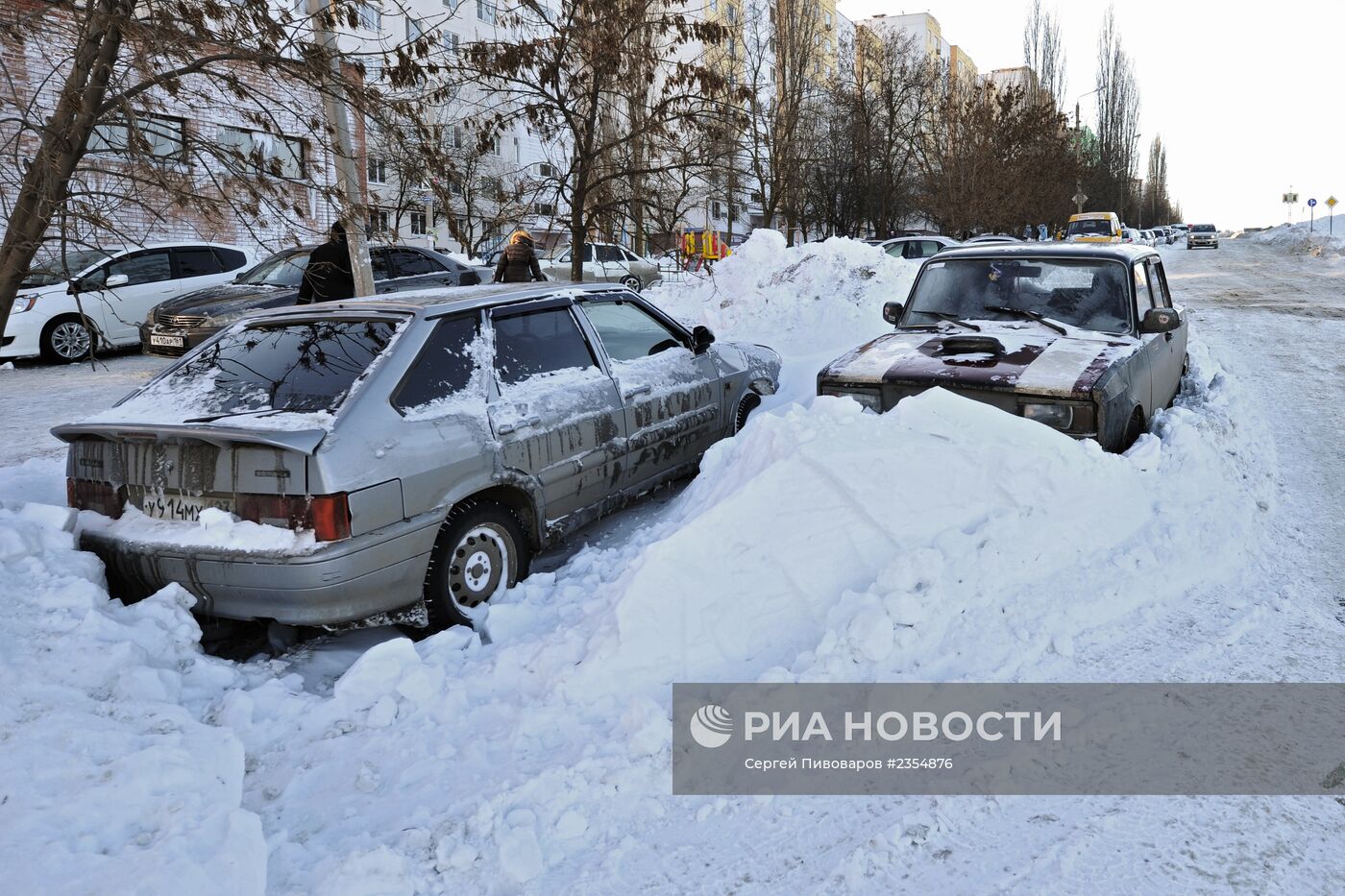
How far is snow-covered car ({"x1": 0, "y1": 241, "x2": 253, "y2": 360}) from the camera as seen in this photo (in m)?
12.5

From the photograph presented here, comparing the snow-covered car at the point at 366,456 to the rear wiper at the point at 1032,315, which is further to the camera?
the rear wiper at the point at 1032,315

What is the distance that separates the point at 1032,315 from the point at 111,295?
41.3ft

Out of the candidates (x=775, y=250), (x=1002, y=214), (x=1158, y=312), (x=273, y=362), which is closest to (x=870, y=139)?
(x=1002, y=214)

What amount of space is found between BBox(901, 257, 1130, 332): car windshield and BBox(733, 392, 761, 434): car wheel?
3.98 feet

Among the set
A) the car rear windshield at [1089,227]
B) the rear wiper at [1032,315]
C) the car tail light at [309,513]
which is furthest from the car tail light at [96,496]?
the car rear windshield at [1089,227]

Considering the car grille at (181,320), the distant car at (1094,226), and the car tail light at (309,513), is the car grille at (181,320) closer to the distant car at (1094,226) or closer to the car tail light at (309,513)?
the car tail light at (309,513)

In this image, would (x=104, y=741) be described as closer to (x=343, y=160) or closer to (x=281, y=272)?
(x=343, y=160)

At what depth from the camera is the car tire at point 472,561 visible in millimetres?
4191

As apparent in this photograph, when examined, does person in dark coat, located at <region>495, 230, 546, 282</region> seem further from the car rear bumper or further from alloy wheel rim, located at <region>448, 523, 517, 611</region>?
the car rear bumper

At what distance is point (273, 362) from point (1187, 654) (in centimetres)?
418

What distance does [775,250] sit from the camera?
1556 centimetres

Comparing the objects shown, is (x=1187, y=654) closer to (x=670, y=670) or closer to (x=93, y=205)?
(x=670, y=670)

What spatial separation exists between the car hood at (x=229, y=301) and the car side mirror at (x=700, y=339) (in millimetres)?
7314

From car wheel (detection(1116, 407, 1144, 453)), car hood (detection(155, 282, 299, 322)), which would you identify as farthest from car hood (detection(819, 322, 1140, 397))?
car hood (detection(155, 282, 299, 322))
